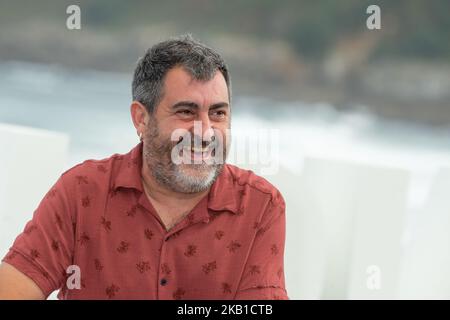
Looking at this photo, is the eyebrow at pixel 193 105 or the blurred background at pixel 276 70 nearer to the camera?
the eyebrow at pixel 193 105

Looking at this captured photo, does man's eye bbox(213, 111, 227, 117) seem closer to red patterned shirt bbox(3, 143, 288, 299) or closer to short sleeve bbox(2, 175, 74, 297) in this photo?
red patterned shirt bbox(3, 143, 288, 299)

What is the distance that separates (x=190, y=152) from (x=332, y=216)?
80 cm

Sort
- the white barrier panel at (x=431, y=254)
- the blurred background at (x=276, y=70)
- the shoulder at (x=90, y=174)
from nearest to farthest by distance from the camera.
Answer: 1. the shoulder at (x=90, y=174)
2. the white barrier panel at (x=431, y=254)
3. the blurred background at (x=276, y=70)

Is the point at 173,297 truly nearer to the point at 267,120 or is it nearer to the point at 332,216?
the point at 332,216

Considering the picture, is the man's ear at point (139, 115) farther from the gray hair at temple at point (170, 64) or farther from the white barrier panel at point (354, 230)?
the white barrier panel at point (354, 230)

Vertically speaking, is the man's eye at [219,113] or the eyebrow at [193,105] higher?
the eyebrow at [193,105]

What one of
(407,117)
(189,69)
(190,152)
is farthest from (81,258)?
(407,117)

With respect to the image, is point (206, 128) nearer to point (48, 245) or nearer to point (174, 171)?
point (174, 171)

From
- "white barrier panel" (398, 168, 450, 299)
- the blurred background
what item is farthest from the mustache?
the blurred background

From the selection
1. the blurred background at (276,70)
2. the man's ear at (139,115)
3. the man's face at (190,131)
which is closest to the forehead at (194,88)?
the man's face at (190,131)

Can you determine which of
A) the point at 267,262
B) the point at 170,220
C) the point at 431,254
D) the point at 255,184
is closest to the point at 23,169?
the point at 170,220

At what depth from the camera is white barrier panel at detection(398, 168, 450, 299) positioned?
235 cm

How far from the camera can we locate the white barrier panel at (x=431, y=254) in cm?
235

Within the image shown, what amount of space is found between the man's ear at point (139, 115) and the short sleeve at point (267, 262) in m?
0.36
